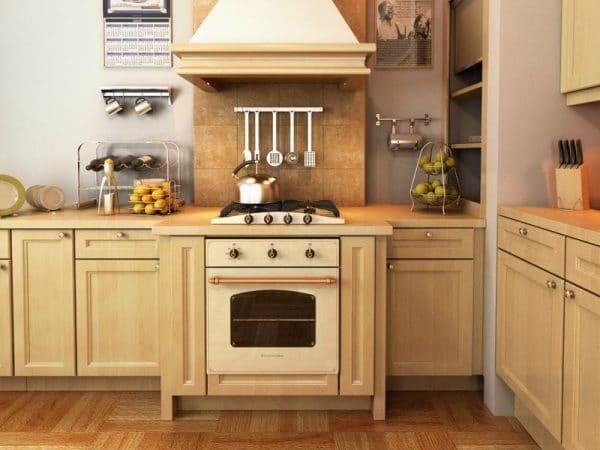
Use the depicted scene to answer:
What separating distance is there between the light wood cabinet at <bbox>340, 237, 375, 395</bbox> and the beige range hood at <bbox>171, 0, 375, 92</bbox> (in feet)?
2.54

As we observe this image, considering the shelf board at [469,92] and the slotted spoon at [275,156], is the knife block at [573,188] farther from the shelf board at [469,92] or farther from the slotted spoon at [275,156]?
the slotted spoon at [275,156]

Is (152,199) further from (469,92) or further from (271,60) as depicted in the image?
(469,92)

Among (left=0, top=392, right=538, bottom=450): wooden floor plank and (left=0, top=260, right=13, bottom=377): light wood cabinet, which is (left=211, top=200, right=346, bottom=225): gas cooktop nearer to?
(left=0, top=392, right=538, bottom=450): wooden floor plank

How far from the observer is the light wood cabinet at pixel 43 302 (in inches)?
130

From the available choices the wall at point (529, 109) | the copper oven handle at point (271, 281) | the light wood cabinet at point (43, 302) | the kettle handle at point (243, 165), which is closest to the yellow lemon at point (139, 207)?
the light wood cabinet at point (43, 302)

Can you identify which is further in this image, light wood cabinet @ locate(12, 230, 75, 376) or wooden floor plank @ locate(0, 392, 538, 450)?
light wood cabinet @ locate(12, 230, 75, 376)

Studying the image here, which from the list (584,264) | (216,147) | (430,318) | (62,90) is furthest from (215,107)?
(584,264)

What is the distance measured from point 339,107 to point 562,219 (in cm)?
158

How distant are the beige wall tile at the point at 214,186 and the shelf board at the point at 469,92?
3.89 ft

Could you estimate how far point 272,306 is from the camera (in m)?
3.08

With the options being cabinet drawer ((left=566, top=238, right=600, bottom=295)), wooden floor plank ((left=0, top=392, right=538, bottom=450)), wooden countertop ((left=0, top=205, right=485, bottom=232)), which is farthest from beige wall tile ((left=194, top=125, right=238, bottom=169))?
cabinet drawer ((left=566, top=238, right=600, bottom=295))

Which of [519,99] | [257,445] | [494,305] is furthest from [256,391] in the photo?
[519,99]

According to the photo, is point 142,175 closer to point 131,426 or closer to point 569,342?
point 131,426

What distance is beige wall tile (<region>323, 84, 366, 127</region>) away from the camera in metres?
3.85
